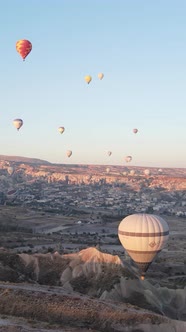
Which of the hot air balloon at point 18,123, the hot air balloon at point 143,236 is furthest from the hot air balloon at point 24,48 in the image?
the hot air balloon at point 143,236

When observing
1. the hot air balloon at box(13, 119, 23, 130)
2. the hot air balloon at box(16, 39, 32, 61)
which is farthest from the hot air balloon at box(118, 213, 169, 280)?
the hot air balloon at box(13, 119, 23, 130)

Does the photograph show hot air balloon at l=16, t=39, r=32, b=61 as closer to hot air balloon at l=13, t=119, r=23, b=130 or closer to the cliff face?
hot air balloon at l=13, t=119, r=23, b=130

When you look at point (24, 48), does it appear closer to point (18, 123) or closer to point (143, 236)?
point (18, 123)

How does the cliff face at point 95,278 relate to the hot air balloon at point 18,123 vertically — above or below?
below

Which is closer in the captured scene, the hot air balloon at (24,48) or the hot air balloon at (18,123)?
the hot air balloon at (24,48)

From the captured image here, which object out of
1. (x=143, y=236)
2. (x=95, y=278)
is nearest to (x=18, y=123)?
(x=143, y=236)

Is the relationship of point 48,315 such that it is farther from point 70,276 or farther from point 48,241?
point 48,241

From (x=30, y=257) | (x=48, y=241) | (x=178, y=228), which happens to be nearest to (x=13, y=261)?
(x=30, y=257)

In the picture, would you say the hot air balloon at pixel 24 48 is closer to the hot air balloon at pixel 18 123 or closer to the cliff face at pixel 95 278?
the hot air balloon at pixel 18 123
